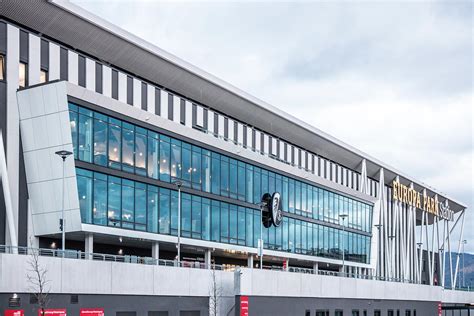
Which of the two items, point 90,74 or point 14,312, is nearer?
point 14,312

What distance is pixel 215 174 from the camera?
6781 centimetres

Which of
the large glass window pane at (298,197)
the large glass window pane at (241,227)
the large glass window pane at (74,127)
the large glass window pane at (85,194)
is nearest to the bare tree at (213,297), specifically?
the large glass window pane at (85,194)

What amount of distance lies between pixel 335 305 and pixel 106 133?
30.8 meters

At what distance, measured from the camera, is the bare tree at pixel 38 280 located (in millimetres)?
41125

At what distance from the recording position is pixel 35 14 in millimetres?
54125

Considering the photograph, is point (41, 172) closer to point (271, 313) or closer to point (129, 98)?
point (129, 98)

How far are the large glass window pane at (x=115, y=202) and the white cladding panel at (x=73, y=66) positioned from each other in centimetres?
835

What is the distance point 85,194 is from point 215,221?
1751cm

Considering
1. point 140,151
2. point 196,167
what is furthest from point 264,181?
point 140,151

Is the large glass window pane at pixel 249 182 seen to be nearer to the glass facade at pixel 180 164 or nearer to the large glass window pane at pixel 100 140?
the glass facade at pixel 180 164

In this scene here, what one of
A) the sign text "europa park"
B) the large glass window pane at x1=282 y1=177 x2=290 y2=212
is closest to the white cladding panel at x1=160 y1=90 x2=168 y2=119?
the large glass window pane at x1=282 y1=177 x2=290 y2=212

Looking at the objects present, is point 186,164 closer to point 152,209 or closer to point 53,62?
point 152,209

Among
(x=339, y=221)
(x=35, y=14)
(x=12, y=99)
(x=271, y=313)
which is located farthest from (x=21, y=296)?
(x=339, y=221)

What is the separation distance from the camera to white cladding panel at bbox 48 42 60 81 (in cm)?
5550
